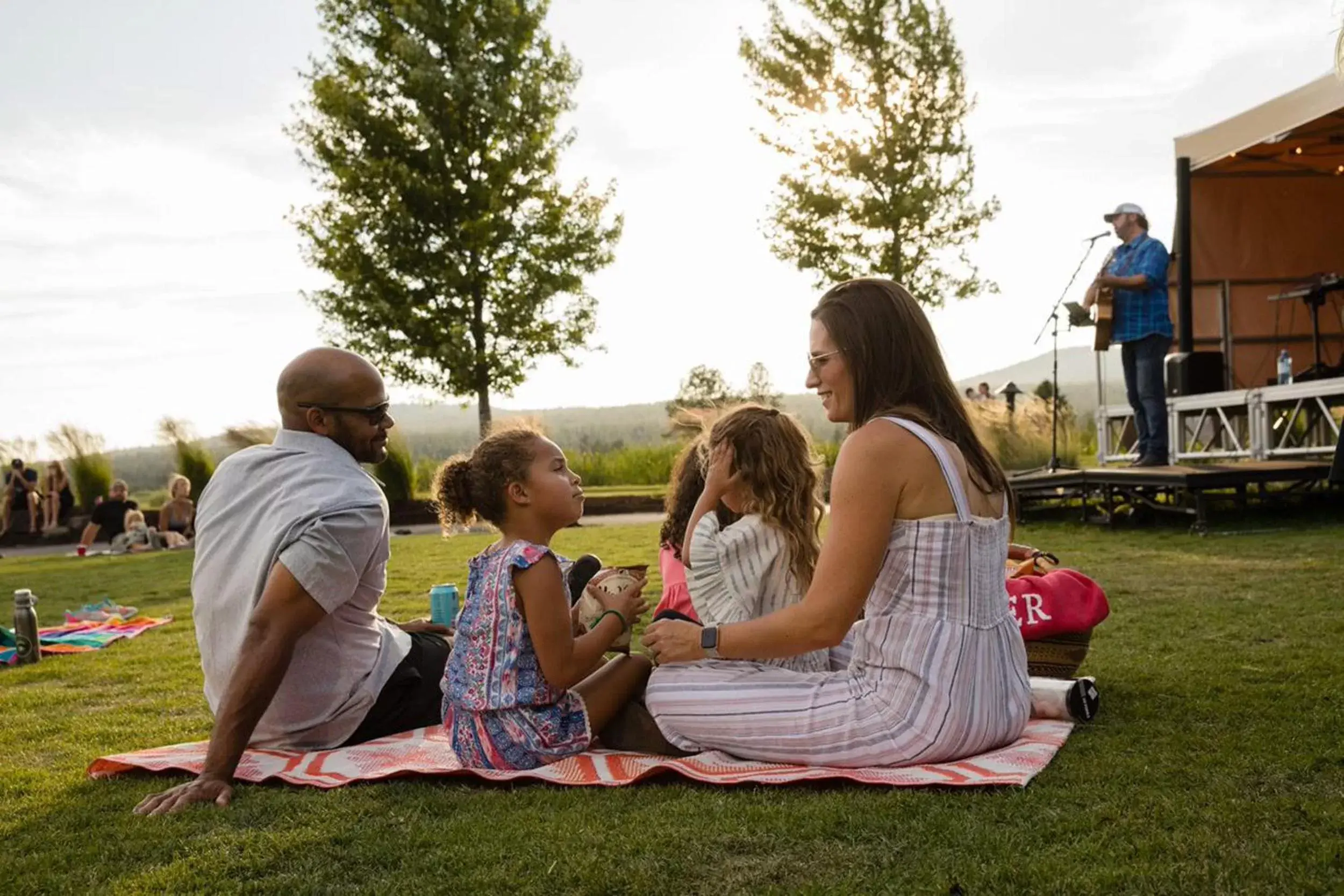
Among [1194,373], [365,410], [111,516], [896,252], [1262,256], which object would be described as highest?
[896,252]

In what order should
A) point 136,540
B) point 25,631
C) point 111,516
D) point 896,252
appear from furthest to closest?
point 896,252 → point 111,516 → point 136,540 → point 25,631

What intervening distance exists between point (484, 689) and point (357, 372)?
1094 millimetres

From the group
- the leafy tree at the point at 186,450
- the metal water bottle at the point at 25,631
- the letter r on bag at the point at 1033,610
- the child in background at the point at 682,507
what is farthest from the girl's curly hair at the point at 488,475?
the leafy tree at the point at 186,450

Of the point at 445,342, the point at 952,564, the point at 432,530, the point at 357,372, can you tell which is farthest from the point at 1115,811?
the point at 445,342

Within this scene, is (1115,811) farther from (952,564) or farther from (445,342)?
(445,342)

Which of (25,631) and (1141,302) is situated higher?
(1141,302)

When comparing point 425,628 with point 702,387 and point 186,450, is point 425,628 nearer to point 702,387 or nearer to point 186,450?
point 186,450

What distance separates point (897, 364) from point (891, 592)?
1.97ft

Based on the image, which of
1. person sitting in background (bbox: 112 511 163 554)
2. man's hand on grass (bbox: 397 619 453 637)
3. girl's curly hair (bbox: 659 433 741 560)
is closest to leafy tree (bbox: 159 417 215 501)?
person sitting in background (bbox: 112 511 163 554)

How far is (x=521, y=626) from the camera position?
3.43 metres

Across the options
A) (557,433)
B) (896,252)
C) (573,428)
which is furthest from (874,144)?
(573,428)

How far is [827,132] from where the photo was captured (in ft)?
68.6

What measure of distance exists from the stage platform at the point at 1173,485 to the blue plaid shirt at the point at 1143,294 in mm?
1245

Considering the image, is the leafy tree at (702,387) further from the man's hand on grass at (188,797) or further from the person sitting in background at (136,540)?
the man's hand on grass at (188,797)
